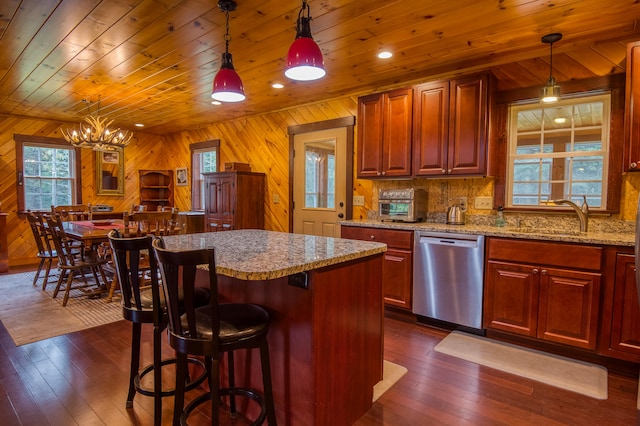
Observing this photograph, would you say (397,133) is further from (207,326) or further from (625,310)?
(207,326)

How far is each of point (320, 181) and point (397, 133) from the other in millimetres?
1375

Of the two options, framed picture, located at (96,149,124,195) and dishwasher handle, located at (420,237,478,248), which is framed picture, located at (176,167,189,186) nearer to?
framed picture, located at (96,149,124,195)

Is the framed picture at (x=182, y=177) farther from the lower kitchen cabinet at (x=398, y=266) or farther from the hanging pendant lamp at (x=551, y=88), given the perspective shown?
the hanging pendant lamp at (x=551, y=88)

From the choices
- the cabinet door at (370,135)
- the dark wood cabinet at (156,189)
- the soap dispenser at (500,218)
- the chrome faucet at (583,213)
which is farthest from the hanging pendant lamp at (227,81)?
the dark wood cabinet at (156,189)

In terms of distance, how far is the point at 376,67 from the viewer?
3.39 metres

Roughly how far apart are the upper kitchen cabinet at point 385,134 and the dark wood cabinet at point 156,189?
15.7ft

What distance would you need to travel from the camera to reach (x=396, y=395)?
2.09 m

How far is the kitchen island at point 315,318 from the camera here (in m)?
1.53

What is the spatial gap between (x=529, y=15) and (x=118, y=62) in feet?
11.4

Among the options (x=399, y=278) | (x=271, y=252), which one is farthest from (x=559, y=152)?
(x=271, y=252)

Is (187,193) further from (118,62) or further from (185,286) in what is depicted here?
(185,286)

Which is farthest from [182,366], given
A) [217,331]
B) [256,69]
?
[256,69]

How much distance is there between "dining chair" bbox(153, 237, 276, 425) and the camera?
1.29 meters

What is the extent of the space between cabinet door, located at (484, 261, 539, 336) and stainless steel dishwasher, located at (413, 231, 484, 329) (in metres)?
0.07
